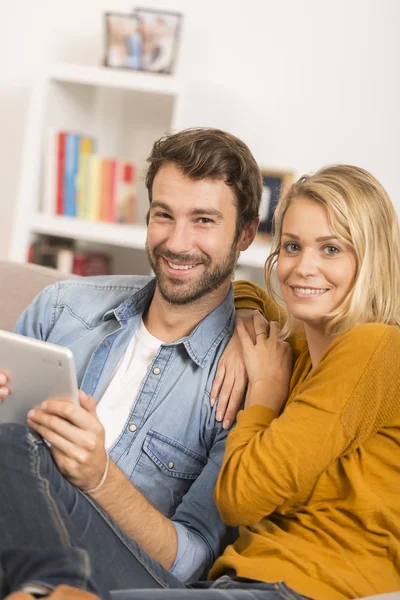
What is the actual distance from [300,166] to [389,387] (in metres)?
2.08

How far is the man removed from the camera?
4.49 feet

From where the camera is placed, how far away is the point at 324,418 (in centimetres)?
129

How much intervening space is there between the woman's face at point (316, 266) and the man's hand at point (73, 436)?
404 millimetres

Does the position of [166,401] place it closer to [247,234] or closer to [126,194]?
[247,234]

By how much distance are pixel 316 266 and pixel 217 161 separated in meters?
0.40

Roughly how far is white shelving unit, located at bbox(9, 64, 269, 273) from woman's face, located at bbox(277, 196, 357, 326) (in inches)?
58.6

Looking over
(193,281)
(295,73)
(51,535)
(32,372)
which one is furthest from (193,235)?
(295,73)

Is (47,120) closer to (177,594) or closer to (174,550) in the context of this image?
(174,550)

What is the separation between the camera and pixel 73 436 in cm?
137

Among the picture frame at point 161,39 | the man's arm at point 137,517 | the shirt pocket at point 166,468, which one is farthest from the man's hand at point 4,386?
the picture frame at point 161,39

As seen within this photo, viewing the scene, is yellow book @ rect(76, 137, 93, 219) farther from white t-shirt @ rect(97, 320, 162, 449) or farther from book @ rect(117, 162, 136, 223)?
white t-shirt @ rect(97, 320, 162, 449)

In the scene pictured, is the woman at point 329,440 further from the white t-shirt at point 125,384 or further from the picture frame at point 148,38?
the picture frame at point 148,38

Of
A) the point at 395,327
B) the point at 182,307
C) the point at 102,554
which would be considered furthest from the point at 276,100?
the point at 102,554

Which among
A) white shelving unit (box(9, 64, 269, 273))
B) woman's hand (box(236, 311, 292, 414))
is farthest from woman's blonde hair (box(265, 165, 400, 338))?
white shelving unit (box(9, 64, 269, 273))
